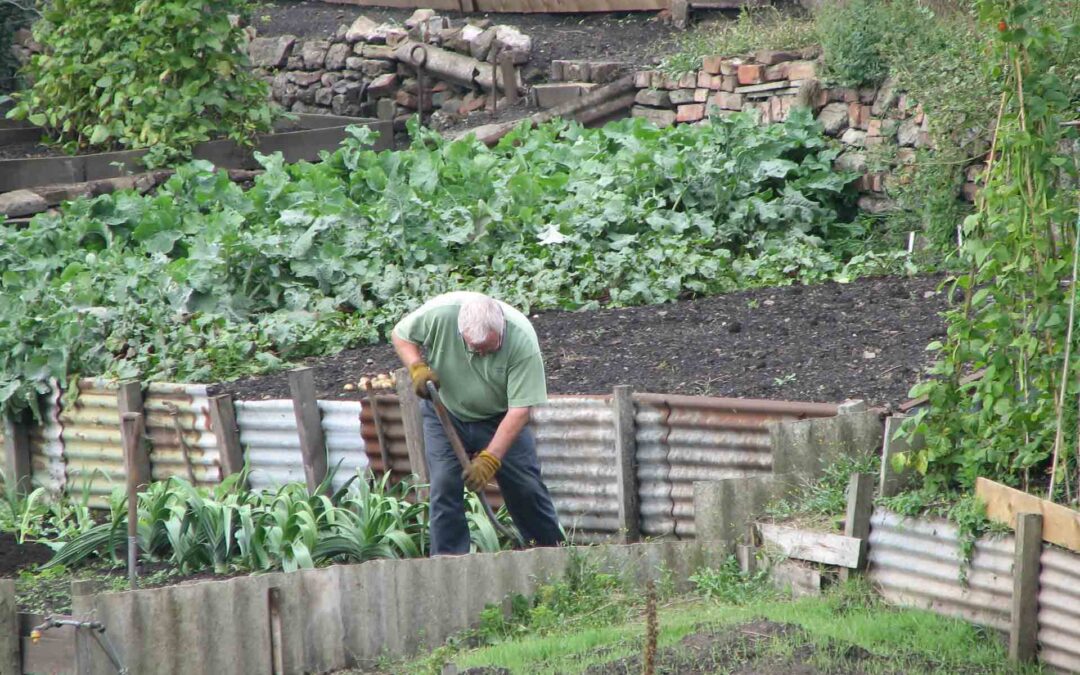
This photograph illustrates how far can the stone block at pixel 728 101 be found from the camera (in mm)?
12094

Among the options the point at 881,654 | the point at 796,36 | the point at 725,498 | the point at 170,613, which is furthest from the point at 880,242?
the point at 170,613

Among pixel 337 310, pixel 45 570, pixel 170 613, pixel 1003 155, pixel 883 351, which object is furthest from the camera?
pixel 337 310

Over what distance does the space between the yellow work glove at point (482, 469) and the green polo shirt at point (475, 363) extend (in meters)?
0.26

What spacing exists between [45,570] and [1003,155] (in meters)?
4.78

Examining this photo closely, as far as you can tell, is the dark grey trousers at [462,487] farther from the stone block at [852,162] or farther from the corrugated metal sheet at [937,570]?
the stone block at [852,162]

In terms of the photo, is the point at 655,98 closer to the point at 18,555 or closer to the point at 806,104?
the point at 806,104

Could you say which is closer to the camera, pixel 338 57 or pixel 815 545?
pixel 815 545

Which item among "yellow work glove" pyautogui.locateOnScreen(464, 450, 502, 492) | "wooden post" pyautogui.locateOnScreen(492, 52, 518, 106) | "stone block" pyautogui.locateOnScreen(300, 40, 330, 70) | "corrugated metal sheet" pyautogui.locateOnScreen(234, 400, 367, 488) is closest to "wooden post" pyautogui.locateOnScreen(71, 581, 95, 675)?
"yellow work glove" pyautogui.locateOnScreen(464, 450, 502, 492)

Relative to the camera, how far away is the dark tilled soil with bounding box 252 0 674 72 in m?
14.7

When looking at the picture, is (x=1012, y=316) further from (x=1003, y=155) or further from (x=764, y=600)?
(x=764, y=600)

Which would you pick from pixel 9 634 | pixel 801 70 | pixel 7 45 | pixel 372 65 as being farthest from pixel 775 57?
pixel 7 45

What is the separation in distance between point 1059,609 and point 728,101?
25.8ft

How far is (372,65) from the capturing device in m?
16.0

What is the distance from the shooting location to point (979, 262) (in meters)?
5.34
